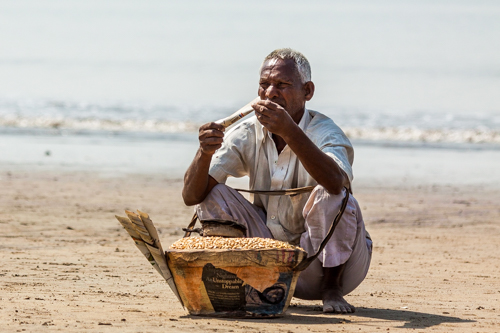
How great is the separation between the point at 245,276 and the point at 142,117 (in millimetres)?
22402

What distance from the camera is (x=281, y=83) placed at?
401 centimetres

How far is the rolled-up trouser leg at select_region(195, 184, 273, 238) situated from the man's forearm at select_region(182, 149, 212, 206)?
0.23 ft

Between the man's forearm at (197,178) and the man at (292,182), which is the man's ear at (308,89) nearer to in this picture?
the man at (292,182)

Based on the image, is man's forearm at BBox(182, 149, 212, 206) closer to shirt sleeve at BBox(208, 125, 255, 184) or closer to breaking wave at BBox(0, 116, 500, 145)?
shirt sleeve at BBox(208, 125, 255, 184)

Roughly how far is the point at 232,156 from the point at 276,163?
25cm

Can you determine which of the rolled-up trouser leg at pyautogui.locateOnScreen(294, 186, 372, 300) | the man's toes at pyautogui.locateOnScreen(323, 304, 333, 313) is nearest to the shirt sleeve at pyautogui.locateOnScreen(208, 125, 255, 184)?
the rolled-up trouser leg at pyautogui.locateOnScreen(294, 186, 372, 300)

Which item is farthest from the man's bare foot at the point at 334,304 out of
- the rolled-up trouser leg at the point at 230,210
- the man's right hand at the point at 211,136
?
the man's right hand at the point at 211,136

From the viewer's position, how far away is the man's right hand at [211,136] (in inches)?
147

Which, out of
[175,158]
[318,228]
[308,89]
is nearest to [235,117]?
[308,89]

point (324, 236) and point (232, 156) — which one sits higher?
point (232, 156)

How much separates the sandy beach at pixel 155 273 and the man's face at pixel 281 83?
116 cm

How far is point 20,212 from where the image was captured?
7312 millimetres

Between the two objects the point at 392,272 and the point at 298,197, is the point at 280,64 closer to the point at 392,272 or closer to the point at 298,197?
the point at 298,197

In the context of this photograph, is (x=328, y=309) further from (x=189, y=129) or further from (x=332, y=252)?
(x=189, y=129)
